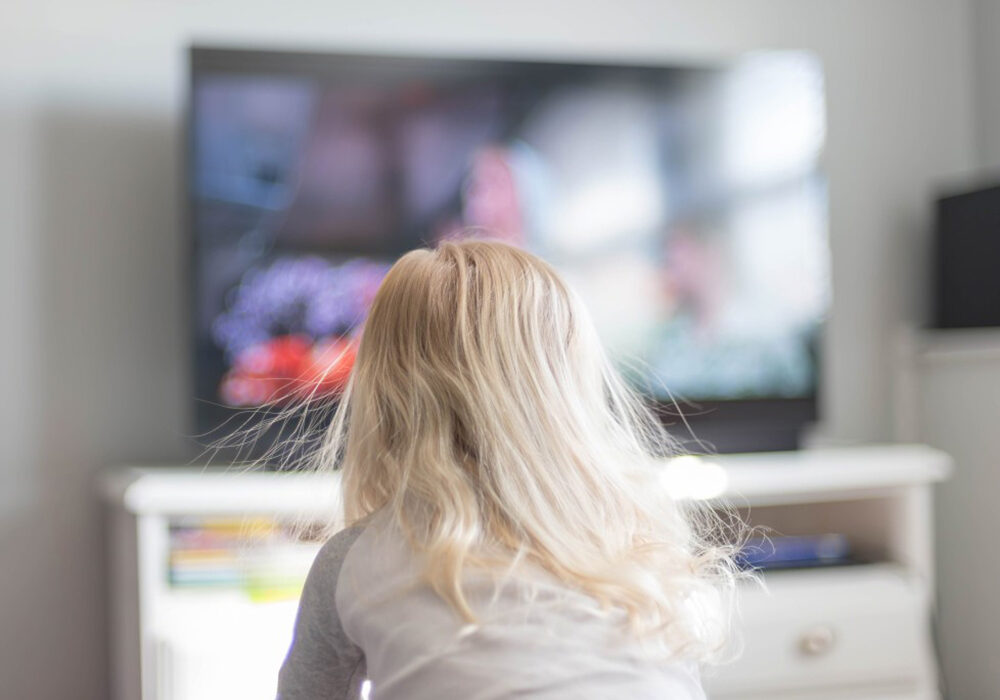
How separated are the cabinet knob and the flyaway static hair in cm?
95

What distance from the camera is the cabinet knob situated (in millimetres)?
1913

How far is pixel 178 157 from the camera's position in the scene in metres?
2.14

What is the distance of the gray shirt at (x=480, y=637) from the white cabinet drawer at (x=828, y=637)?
1029mm

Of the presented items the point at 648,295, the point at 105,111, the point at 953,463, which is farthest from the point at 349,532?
the point at 953,463

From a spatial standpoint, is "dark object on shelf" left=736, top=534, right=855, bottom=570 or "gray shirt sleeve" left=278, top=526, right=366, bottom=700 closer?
"gray shirt sleeve" left=278, top=526, right=366, bottom=700

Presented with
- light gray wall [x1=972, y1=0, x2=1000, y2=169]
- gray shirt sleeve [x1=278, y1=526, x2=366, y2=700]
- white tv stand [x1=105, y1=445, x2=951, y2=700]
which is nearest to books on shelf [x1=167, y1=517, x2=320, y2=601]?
white tv stand [x1=105, y1=445, x2=951, y2=700]

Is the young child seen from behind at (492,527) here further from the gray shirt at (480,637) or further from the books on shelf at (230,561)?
the books on shelf at (230,561)

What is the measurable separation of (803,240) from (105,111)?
1409mm

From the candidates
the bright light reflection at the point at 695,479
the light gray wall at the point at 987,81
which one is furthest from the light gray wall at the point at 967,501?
the bright light reflection at the point at 695,479

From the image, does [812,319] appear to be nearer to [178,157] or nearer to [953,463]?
[953,463]

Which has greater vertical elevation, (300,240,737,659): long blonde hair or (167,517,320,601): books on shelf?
(300,240,737,659): long blonde hair

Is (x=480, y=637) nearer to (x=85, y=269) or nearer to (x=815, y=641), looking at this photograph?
(x=815, y=641)

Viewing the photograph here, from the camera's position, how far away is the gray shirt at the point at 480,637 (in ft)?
2.65

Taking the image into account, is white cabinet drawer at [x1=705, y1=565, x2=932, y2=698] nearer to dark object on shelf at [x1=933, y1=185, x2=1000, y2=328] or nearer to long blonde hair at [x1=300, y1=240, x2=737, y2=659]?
dark object on shelf at [x1=933, y1=185, x2=1000, y2=328]
